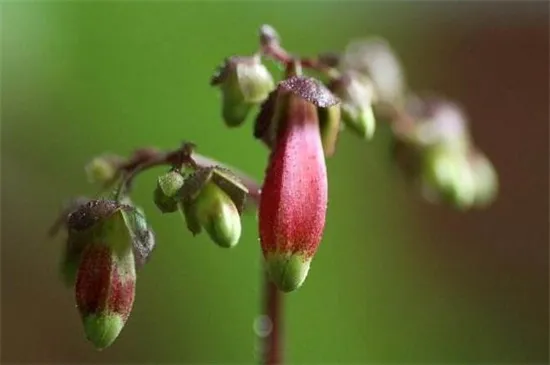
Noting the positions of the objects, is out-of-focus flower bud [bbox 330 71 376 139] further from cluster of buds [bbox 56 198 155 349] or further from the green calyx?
cluster of buds [bbox 56 198 155 349]

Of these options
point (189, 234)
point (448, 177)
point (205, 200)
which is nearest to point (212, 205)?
point (205, 200)

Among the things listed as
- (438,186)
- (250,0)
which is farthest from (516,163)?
(438,186)

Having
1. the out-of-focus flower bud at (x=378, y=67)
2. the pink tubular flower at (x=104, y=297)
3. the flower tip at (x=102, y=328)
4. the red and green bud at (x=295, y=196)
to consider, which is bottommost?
the flower tip at (x=102, y=328)

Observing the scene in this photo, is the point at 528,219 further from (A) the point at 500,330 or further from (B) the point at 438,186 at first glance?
(B) the point at 438,186

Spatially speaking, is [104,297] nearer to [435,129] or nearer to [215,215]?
[215,215]

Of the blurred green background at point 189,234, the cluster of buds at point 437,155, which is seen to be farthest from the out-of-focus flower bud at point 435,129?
the blurred green background at point 189,234

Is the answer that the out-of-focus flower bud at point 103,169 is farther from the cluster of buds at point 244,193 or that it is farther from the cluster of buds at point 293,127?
the cluster of buds at point 293,127

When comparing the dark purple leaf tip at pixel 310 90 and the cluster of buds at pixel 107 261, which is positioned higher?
the dark purple leaf tip at pixel 310 90

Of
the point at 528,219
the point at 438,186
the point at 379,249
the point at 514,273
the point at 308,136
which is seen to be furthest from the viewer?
the point at 528,219
